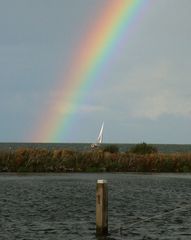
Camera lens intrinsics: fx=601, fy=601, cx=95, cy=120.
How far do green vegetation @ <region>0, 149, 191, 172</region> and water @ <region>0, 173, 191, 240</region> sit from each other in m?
18.7

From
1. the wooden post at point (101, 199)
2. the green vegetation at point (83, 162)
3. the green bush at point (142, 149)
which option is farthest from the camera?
the green bush at point (142, 149)

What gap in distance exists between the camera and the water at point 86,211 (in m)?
27.1

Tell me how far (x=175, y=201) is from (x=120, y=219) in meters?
10.7

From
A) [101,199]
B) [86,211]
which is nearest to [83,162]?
[86,211]

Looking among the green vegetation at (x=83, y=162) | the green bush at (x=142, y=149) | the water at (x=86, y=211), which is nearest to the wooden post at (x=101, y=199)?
the water at (x=86, y=211)

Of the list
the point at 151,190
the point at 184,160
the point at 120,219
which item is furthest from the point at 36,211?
the point at 184,160

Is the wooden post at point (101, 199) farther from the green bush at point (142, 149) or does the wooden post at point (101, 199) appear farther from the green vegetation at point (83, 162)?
the green bush at point (142, 149)

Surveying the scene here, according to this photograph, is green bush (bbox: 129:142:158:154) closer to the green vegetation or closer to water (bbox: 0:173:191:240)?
the green vegetation

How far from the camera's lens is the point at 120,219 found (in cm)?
3139

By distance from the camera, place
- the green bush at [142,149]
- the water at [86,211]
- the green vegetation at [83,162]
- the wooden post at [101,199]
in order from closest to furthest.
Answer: the wooden post at [101,199], the water at [86,211], the green vegetation at [83,162], the green bush at [142,149]

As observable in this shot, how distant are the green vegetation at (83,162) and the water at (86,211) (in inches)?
736

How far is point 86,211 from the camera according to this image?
114 feet

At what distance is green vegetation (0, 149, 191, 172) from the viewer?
74.1 metres

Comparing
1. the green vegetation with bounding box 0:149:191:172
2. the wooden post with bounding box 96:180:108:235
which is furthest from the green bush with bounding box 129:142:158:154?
the wooden post with bounding box 96:180:108:235
